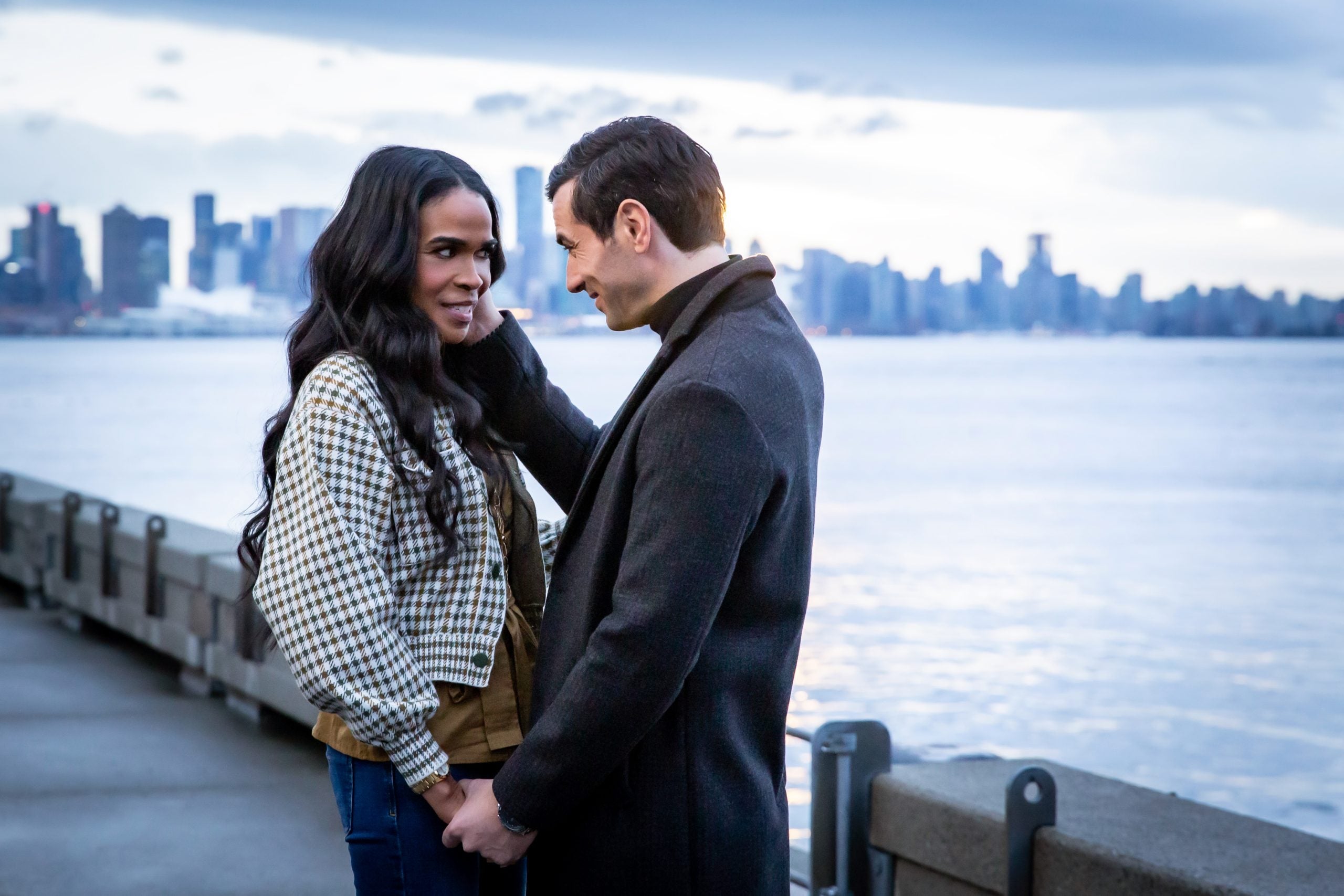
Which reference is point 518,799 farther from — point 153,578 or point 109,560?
point 109,560

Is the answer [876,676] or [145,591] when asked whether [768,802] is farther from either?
[876,676]

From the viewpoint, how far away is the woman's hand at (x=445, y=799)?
248 centimetres

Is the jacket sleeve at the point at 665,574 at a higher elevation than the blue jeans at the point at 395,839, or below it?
higher

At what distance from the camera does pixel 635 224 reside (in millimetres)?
2422

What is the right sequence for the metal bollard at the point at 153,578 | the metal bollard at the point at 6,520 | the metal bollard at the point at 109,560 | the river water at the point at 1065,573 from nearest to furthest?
the metal bollard at the point at 153,578, the metal bollard at the point at 109,560, the metal bollard at the point at 6,520, the river water at the point at 1065,573

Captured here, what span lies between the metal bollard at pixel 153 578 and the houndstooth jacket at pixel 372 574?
6.34m

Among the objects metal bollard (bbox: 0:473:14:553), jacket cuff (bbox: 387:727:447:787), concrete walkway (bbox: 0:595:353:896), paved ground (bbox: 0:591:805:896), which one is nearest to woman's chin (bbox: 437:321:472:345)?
jacket cuff (bbox: 387:727:447:787)

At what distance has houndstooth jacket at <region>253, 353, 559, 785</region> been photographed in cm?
236

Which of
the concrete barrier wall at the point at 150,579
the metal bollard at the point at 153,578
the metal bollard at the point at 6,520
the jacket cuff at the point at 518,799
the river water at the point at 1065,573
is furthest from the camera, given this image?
the river water at the point at 1065,573

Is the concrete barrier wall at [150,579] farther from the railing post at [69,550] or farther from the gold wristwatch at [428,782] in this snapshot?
the gold wristwatch at [428,782]

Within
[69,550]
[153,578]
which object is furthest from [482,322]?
[69,550]

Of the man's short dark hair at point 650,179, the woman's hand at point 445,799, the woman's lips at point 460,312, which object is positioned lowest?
the woman's hand at point 445,799

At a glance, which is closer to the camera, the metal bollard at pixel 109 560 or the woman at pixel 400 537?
the woman at pixel 400 537

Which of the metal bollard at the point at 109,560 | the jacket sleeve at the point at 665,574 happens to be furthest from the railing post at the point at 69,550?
the jacket sleeve at the point at 665,574
